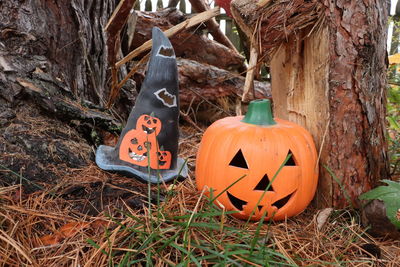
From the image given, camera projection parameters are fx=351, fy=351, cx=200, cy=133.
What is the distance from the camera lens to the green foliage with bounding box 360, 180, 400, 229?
53.8 inches

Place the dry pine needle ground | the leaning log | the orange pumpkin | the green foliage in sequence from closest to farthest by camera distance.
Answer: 1. the dry pine needle ground
2. the green foliage
3. the orange pumpkin
4. the leaning log

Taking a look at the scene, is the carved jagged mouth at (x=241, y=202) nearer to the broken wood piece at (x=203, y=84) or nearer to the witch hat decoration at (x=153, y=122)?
the witch hat decoration at (x=153, y=122)

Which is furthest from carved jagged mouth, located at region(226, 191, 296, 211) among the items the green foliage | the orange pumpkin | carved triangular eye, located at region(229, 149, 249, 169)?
the green foliage

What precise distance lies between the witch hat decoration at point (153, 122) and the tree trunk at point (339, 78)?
428 millimetres

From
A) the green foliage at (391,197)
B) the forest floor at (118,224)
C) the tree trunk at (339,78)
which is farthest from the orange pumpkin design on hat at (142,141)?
the green foliage at (391,197)

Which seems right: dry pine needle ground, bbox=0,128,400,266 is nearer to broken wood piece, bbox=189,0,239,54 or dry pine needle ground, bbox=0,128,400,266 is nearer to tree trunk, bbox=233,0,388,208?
tree trunk, bbox=233,0,388,208

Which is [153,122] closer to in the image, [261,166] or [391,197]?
[261,166]

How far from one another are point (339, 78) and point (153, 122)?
890mm

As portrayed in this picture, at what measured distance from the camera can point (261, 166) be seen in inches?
59.2

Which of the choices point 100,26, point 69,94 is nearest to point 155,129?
point 69,94

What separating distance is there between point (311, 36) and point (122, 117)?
167 cm

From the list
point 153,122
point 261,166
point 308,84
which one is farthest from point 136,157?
point 308,84

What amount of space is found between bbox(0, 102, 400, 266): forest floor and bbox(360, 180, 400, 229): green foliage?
0.13 meters

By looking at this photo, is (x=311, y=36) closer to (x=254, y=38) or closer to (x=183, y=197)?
(x=254, y=38)
